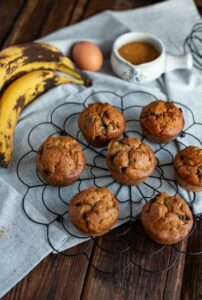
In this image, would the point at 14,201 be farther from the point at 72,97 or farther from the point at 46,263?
the point at 72,97

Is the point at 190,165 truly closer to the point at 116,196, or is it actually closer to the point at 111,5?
the point at 116,196

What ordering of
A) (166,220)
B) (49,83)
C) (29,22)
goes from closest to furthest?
(166,220) < (49,83) < (29,22)

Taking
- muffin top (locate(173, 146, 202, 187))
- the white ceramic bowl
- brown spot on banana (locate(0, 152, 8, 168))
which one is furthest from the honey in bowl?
brown spot on banana (locate(0, 152, 8, 168))

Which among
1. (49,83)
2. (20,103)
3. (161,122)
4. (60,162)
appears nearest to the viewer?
(60,162)

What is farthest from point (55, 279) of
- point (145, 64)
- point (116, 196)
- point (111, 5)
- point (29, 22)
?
point (111, 5)

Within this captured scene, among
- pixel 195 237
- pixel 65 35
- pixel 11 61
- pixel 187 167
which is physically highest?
pixel 11 61

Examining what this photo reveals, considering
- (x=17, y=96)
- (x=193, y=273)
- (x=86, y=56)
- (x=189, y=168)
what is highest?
(x=17, y=96)

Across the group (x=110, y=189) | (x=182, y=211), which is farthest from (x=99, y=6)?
(x=182, y=211)
